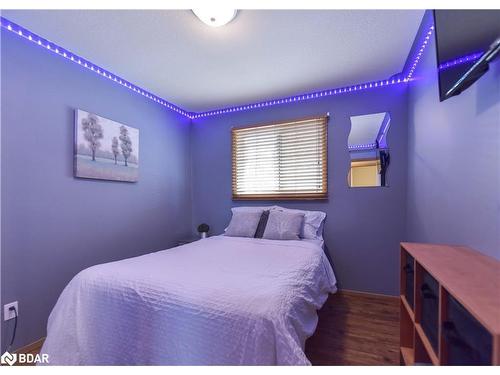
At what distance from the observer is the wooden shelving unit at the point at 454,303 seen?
0.59 meters

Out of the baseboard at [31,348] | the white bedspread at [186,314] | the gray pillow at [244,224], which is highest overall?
the gray pillow at [244,224]

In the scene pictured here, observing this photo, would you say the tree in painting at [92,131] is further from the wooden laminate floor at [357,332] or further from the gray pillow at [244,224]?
the wooden laminate floor at [357,332]

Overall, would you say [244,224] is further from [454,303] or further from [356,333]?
[454,303]

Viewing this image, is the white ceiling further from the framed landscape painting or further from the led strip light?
the framed landscape painting

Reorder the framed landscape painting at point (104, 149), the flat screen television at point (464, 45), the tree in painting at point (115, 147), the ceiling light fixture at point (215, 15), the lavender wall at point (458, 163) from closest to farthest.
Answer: the flat screen television at point (464, 45) < the lavender wall at point (458, 163) < the ceiling light fixture at point (215, 15) < the framed landscape painting at point (104, 149) < the tree in painting at point (115, 147)

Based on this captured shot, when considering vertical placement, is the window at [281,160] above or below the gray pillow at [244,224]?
above

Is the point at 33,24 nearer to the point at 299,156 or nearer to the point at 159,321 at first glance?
the point at 159,321

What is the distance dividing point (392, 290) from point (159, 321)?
2.40 metres

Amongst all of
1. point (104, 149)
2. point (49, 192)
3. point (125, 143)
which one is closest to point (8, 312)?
point (49, 192)

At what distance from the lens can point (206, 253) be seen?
6.48 ft

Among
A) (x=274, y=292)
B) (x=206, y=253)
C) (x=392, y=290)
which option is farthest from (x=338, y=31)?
(x=392, y=290)

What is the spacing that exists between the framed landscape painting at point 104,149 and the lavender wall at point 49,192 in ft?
0.21
